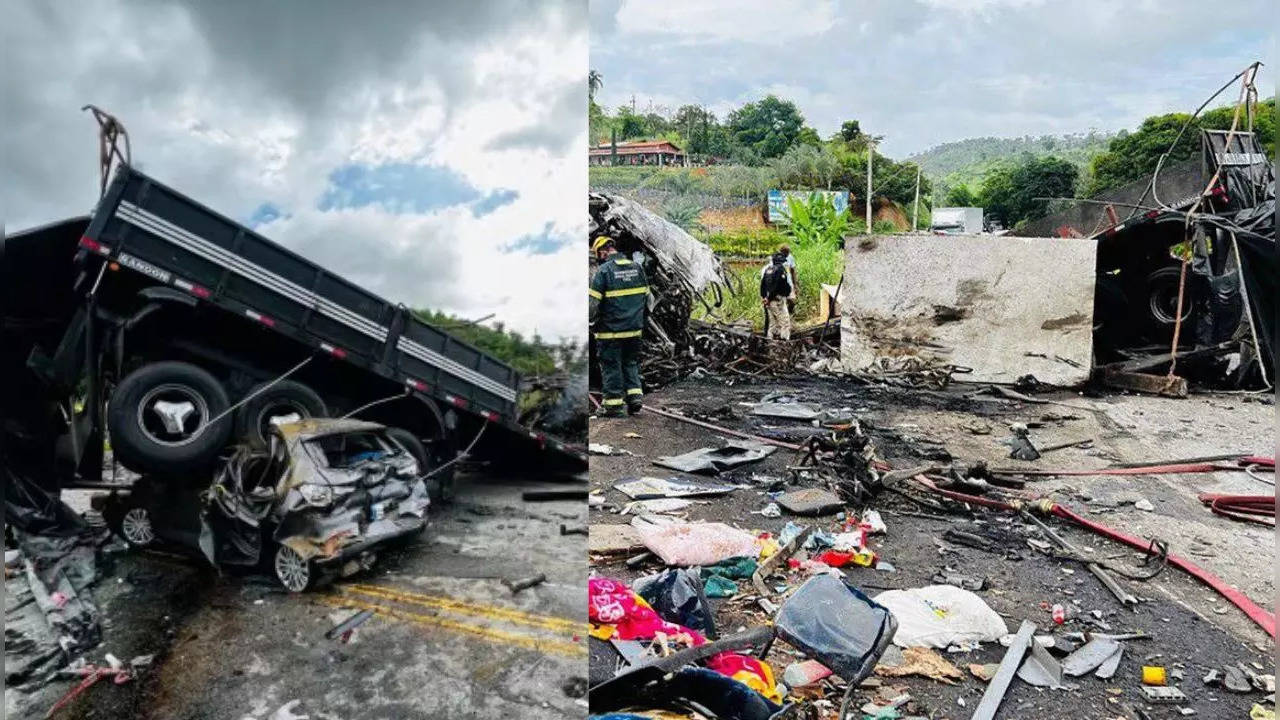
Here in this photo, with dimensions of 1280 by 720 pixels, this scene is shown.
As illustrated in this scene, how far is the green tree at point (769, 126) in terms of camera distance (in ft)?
47.0

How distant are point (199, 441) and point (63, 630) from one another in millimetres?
312

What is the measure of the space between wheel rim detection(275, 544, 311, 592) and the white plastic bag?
5.54 ft

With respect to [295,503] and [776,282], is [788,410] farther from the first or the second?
[295,503]

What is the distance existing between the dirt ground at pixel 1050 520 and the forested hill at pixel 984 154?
28.9 ft

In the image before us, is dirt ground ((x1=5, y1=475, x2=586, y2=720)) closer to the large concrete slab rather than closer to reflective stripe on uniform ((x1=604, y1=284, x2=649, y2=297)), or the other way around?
reflective stripe on uniform ((x1=604, y1=284, x2=649, y2=297))

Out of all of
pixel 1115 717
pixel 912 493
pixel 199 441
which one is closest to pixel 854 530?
pixel 912 493

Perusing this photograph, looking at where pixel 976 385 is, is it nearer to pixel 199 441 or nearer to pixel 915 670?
pixel 915 670

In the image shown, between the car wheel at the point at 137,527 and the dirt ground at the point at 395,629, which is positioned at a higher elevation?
the car wheel at the point at 137,527

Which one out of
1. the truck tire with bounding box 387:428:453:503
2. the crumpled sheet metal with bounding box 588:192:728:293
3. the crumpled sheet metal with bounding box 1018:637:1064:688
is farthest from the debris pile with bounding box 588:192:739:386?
the truck tire with bounding box 387:428:453:503

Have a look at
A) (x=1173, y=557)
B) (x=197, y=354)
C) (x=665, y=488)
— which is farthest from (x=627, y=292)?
(x=197, y=354)

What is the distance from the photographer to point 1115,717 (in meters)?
2.09

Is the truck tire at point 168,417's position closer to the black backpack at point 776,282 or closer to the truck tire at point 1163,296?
the black backpack at point 776,282

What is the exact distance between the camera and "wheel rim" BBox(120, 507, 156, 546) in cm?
124

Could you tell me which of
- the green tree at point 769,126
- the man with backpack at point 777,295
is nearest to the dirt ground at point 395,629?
the man with backpack at point 777,295
